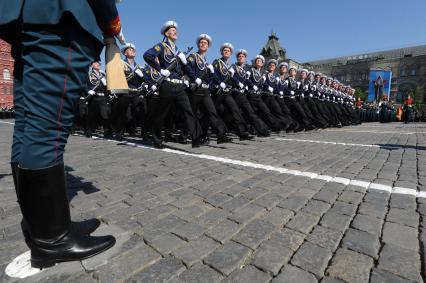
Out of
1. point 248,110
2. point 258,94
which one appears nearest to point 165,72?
point 248,110

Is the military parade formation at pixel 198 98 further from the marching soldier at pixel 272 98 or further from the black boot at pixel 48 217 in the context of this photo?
the black boot at pixel 48 217

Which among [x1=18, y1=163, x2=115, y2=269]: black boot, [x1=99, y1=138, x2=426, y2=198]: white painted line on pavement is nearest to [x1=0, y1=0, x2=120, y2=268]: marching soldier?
[x1=18, y1=163, x2=115, y2=269]: black boot

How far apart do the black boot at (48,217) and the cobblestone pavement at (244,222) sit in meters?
0.07

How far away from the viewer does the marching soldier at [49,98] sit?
1.43 m

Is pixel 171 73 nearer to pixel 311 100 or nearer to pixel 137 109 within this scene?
pixel 137 109

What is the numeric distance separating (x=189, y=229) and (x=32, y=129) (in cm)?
109

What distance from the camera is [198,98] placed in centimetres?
654

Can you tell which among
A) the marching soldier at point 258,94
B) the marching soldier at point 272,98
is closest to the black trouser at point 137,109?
the marching soldier at point 258,94

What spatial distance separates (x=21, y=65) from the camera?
1.68 meters

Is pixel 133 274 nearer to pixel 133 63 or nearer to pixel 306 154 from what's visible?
pixel 306 154

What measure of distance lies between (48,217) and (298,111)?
10.1 metres

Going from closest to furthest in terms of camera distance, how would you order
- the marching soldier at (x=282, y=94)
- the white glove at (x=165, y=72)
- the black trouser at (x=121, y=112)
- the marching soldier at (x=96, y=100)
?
the white glove at (x=165, y=72), the black trouser at (x=121, y=112), the marching soldier at (x=96, y=100), the marching soldier at (x=282, y=94)

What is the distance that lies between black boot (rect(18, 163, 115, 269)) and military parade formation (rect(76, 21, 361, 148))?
168 inches

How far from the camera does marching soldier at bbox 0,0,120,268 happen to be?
56.4 inches
